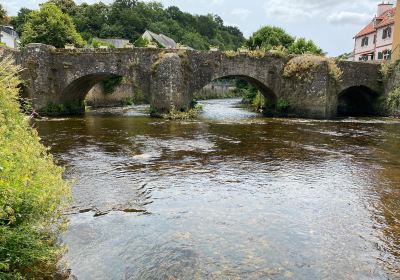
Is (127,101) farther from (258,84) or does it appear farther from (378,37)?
(378,37)

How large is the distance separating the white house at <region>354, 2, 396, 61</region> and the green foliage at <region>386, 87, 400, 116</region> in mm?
14708

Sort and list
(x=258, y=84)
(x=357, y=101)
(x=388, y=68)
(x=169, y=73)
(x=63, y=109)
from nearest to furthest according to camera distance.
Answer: (x=169, y=73)
(x=63, y=109)
(x=258, y=84)
(x=388, y=68)
(x=357, y=101)

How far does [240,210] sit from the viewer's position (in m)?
7.41

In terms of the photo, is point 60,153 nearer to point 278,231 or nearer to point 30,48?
point 278,231

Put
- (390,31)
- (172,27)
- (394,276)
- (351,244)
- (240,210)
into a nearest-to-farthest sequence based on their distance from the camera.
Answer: (394,276)
(351,244)
(240,210)
(390,31)
(172,27)

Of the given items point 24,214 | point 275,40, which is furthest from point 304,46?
point 24,214

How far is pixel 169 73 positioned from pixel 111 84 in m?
15.1

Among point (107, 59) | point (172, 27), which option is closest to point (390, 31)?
point (107, 59)

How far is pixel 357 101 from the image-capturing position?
3384cm

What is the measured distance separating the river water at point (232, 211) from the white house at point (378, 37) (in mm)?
33504

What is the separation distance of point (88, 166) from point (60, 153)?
2502 millimetres

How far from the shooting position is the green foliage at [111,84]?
37438mm

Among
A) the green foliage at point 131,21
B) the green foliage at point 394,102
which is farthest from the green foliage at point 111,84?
the green foliage at point 131,21

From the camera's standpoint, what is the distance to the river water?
17.2ft
